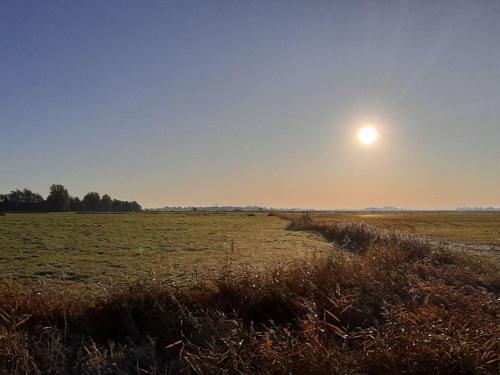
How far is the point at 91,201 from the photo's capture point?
187m

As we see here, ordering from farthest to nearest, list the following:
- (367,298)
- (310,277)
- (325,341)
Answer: (310,277)
(367,298)
(325,341)

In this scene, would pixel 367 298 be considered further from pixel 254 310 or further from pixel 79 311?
pixel 79 311

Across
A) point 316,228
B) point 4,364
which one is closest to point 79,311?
point 4,364

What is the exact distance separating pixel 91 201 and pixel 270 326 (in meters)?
195

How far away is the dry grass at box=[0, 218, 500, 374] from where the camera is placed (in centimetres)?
535

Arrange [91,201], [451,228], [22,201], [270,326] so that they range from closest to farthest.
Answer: [270,326], [451,228], [22,201], [91,201]

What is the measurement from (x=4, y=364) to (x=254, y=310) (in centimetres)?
440

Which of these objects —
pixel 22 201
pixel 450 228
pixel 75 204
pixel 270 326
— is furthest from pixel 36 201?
pixel 270 326

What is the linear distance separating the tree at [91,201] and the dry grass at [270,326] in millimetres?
189715

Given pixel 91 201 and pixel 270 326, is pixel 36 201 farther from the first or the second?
pixel 270 326

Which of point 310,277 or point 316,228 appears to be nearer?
point 310,277

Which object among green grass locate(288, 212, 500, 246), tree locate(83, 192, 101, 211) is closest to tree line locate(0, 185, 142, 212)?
tree locate(83, 192, 101, 211)

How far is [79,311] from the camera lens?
7926 mm

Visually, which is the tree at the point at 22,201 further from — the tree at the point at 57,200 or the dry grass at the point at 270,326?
the dry grass at the point at 270,326
